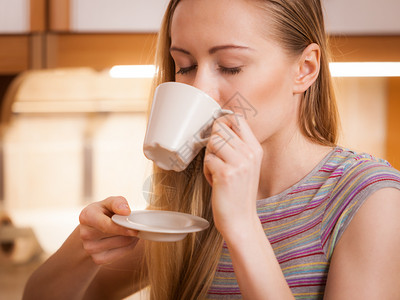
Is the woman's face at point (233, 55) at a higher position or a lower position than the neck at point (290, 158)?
higher

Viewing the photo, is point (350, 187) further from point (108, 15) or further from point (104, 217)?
point (108, 15)

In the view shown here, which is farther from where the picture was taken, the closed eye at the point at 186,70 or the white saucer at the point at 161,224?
the closed eye at the point at 186,70

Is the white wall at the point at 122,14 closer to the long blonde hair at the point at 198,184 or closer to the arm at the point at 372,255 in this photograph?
the long blonde hair at the point at 198,184

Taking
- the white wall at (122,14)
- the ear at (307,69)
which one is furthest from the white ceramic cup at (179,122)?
the white wall at (122,14)

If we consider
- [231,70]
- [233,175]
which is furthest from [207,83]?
[233,175]

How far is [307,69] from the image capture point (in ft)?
3.06

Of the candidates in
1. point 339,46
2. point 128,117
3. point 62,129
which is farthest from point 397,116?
point 62,129

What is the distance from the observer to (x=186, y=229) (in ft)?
2.35

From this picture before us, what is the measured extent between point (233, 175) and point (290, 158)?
30 centimetres

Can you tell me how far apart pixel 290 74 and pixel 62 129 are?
54.5 inches

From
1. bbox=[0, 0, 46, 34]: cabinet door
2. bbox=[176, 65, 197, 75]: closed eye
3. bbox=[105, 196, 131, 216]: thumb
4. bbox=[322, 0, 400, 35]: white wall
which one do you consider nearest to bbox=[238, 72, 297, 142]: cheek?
bbox=[176, 65, 197, 75]: closed eye

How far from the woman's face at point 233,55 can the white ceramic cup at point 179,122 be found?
0.08 metres

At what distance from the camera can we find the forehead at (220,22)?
0.82 m

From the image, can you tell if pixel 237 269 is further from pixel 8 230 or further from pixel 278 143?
pixel 8 230
